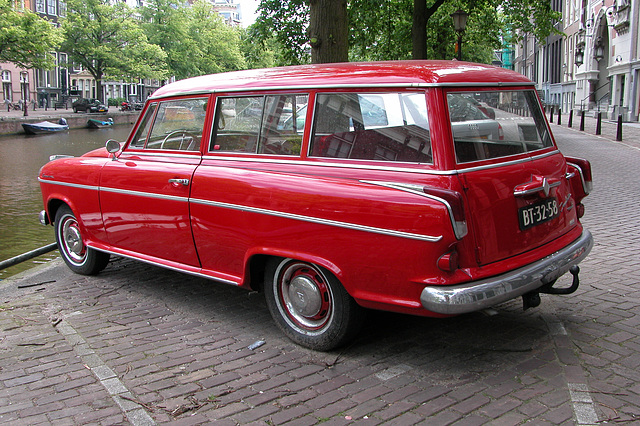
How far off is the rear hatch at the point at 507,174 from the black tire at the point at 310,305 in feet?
3.01

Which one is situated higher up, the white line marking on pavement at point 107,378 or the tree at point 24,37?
the tree at point 24,37

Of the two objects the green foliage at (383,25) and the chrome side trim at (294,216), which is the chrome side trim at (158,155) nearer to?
the chrome side trim at (294,216)

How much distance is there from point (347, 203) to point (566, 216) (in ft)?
5.55

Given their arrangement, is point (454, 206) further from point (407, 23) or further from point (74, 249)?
point (407, 23)

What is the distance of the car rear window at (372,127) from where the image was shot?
3713mm

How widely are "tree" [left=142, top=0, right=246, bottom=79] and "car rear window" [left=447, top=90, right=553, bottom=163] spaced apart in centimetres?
5998

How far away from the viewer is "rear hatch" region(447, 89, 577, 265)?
3623 mm

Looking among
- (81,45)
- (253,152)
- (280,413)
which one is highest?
(81,45)

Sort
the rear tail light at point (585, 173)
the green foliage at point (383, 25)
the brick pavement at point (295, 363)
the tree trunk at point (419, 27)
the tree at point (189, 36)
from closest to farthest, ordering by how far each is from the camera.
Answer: the brick pavement at point (295, 363) < the rear tail light at point (585, 173) < the tree trunk at point (419, 27) < the green foliage at point (383, 25) < the tree at point (189, 36)

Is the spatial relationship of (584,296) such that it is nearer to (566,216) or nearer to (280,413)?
(566,216)

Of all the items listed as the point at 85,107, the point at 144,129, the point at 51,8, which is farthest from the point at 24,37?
the point at 144,129

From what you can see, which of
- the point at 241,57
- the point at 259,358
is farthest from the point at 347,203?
the point at 241,57

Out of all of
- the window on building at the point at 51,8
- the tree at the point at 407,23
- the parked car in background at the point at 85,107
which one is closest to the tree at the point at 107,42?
the parked car in background at the point at 85,107

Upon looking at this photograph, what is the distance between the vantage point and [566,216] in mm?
4367
